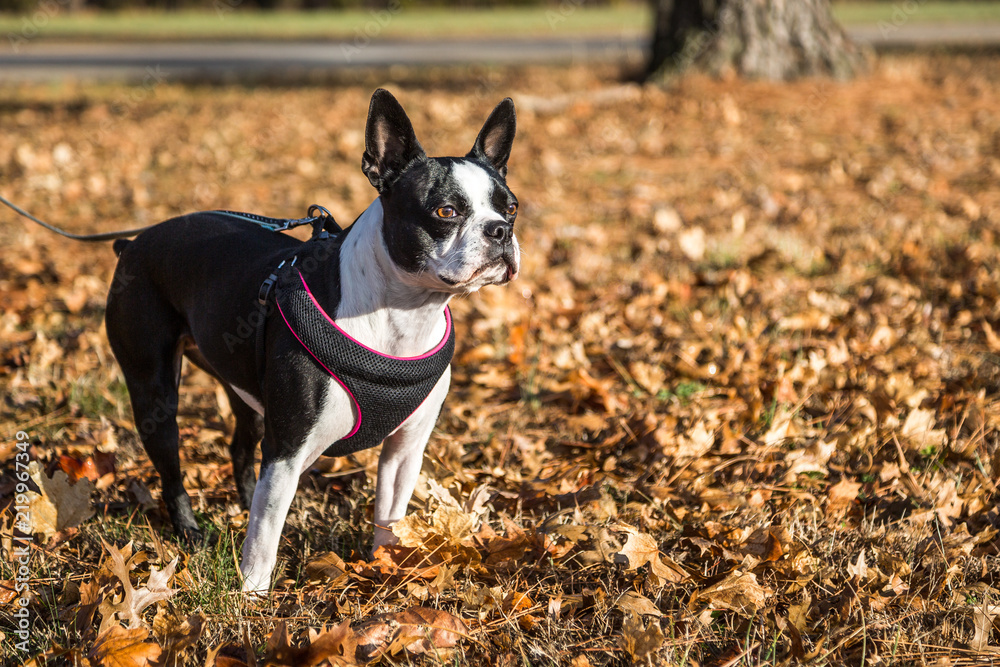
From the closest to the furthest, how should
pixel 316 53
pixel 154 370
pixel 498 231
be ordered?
pixel 498 231, pixel 154 370, pixel 316 53

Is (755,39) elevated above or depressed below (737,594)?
above

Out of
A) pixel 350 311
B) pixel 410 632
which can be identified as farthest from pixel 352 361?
pixel 410 632

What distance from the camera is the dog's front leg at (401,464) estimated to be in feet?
8.85

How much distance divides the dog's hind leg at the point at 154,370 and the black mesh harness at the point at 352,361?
53 cm

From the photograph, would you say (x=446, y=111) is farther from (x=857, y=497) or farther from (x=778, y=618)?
(x=778, y=618)

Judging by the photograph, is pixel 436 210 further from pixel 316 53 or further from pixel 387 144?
pixel 316 53

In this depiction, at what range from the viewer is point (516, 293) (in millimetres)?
5289

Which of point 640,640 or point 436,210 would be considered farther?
point 436,210

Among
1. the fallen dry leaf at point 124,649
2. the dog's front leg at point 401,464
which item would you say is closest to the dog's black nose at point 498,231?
the dog's front leg at point 401,464

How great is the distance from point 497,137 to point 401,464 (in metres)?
1.17

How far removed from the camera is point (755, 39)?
9.91 metres

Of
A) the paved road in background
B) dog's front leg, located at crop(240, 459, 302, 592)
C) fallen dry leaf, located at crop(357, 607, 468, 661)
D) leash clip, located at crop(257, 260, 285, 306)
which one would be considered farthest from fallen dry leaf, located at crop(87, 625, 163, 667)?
the paved road in background

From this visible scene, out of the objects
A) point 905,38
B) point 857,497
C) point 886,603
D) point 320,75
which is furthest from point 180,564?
point 905,38

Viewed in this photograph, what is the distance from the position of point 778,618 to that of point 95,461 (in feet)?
8.35
